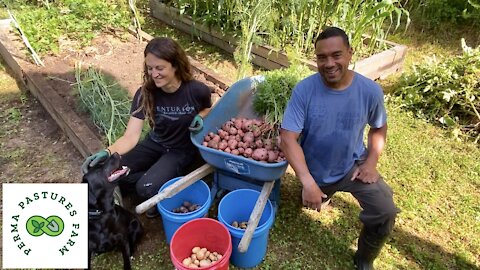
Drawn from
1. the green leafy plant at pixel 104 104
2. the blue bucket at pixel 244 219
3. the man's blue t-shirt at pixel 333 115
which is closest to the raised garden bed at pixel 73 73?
the green leafy plant at pixel 104 104

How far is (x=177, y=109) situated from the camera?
2.51 meters

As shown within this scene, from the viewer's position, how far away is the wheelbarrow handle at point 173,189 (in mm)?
2062

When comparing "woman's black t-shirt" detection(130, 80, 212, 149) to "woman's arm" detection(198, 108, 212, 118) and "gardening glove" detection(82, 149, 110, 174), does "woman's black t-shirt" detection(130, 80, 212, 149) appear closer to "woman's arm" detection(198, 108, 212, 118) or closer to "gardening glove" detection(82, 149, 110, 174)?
"woman's arm" detection(198, 108, 212, 118)

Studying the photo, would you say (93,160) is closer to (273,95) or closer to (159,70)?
(159,70)

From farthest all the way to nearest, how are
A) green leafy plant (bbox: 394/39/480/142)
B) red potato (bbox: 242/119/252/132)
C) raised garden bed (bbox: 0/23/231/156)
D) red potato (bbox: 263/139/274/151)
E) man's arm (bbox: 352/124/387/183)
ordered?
green leafy plant (bbox: 394/39/480/142), raised garden bed (bbox: 0/23/231/156), red potato (bbox: 242/119/252/132), red potato (bbox: 263/139/274/151), man's arm (bbox: 352/124/387/183)

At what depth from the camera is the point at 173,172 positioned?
2.55m

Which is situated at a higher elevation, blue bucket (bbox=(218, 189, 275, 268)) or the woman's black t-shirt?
the woman's black t-shirt

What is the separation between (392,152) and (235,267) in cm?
179

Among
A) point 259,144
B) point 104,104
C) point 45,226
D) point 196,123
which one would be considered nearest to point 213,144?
point 196,123

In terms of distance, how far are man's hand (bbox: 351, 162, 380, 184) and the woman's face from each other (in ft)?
4.23

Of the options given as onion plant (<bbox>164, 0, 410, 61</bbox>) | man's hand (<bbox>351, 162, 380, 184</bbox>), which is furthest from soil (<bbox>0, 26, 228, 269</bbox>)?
man's hand (<bbox>351, 162, 380, 184</bbox>)

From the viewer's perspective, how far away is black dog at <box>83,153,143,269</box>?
1.97 m

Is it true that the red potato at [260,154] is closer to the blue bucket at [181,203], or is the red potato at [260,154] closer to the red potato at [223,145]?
the red potato at [223,145]

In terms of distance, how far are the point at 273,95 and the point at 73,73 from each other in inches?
96.6
